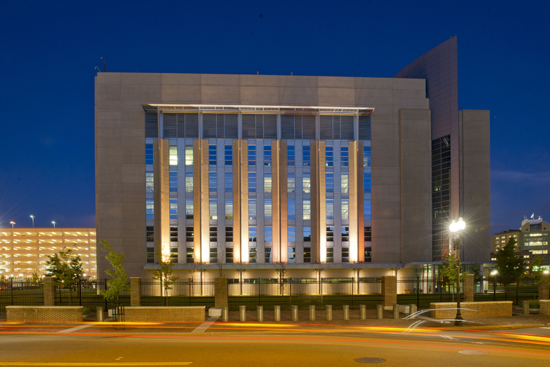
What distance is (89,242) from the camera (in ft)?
520

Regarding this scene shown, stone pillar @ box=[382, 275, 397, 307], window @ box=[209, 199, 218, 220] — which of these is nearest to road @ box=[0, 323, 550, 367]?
stone pillar @ box=[382, 275, 397, 307]

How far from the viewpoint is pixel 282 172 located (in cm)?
5369

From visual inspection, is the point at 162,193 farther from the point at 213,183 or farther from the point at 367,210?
the point at 367,210

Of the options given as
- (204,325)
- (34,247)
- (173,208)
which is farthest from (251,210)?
(34,247)

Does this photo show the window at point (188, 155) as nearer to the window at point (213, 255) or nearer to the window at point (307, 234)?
the window at point (213, 255)

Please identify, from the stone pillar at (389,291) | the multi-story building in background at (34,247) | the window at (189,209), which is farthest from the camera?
the multi-story building in background at (34,247)

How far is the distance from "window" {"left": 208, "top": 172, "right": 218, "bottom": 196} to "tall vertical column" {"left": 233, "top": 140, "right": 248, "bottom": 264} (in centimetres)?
233

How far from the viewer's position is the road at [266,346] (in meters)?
13.7

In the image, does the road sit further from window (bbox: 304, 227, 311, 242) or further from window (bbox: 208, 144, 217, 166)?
window (bbox: 208, 144, 217, 166)

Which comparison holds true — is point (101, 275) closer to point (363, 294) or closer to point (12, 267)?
point (363, 294)

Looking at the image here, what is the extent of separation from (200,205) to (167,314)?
28603mm

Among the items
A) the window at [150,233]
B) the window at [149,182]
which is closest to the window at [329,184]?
the window at [149,182]

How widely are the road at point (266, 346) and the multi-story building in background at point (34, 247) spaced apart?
5765 inches

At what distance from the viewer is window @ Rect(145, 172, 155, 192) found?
171 ft
